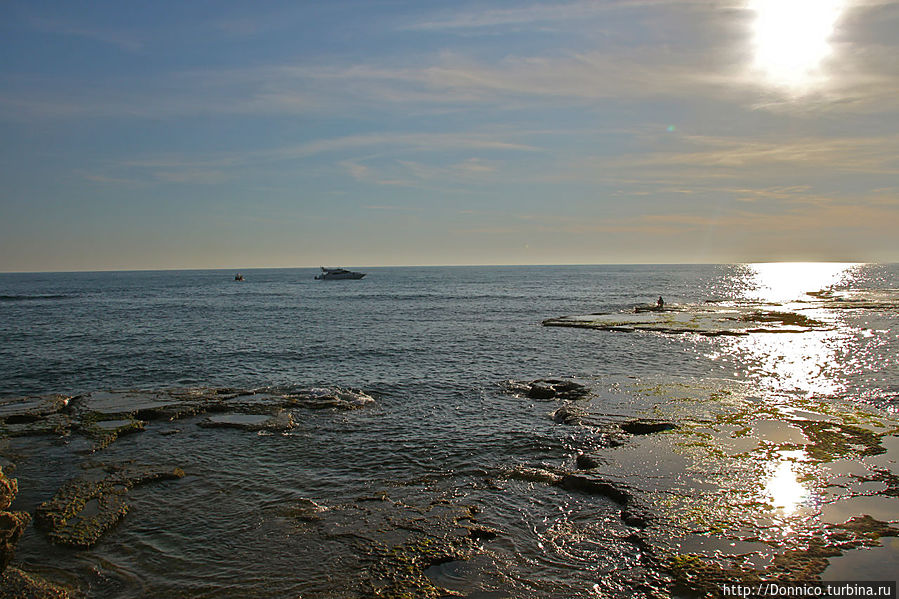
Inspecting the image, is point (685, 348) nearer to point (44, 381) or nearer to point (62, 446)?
point (62, 446)

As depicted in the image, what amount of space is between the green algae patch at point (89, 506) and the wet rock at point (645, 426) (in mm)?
16988

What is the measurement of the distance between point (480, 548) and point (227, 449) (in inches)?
479

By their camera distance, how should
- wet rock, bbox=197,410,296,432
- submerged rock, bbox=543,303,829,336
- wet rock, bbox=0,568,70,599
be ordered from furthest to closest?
submerged rock, bbox=543,303,829,336 → wet rock, bbox=197,410,296,432 → wet rock, bbox=0,568,70,599

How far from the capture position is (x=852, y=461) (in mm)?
17438

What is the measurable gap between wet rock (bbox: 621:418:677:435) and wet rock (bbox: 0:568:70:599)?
61.4 feet

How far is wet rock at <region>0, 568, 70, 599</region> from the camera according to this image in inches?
431

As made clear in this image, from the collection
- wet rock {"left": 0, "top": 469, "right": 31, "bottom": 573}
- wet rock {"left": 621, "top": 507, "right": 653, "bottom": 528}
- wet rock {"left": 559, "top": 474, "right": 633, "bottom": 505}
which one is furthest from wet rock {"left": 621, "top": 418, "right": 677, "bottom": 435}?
wet rock {"left": 0, "top": 469, "right": 31, "bottom": 573}

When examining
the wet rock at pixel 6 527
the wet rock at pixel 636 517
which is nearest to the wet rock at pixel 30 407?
the wet rock at pixel 6 527

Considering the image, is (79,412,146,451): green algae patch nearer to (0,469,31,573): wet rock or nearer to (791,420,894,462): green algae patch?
(0,469,31,573): wet rock

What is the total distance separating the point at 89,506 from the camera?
15367mm

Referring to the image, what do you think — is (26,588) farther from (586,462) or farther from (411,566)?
(586,462)

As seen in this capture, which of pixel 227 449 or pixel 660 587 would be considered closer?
pixel 660 587

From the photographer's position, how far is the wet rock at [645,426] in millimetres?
21484

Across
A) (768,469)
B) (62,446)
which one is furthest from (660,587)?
(62,446)
